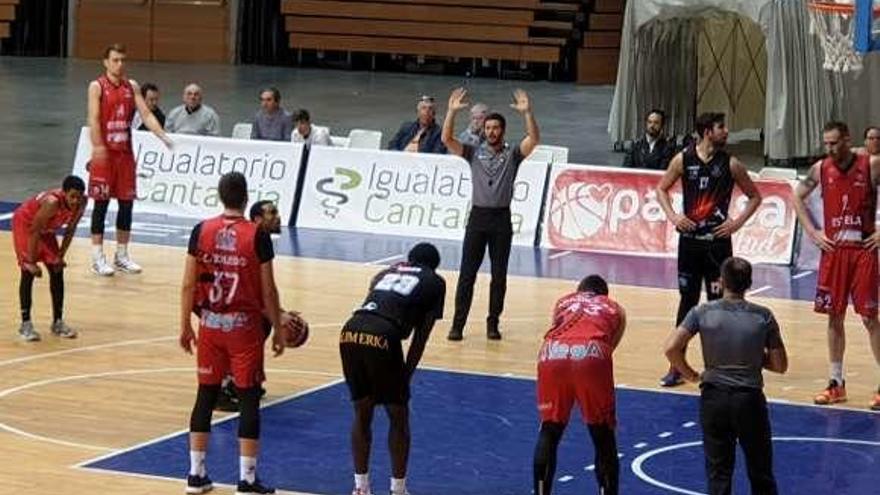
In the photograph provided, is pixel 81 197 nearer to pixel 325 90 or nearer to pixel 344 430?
pixel 344 430

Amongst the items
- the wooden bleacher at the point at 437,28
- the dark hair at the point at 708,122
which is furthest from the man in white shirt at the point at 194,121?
the wooden bleacher at the point at 437,28

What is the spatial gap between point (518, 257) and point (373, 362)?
1038 centimetres

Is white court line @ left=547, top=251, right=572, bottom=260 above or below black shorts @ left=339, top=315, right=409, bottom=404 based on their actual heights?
below

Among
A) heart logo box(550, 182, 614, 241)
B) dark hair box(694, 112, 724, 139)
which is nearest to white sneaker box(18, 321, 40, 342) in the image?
dark hair box(694, 112, 724, 139)

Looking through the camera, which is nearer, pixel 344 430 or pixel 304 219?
pixel 344 430

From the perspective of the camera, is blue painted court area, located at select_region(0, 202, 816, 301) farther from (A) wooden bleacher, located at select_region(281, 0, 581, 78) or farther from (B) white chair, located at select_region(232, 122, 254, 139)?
(A) wooden bleacher, located at select_region(281, 0, 581, 78)

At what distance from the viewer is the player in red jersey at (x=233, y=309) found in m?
12.3

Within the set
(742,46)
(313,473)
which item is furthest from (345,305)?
(742,46)

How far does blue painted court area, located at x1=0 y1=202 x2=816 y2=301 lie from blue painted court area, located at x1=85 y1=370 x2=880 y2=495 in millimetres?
5331

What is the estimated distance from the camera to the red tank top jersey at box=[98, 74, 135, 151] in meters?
19.7

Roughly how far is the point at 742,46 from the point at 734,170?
16.2m

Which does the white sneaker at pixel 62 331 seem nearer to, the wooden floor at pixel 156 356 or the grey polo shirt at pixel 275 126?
the wooden floor at pixel 156 356

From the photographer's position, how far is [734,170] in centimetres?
1569

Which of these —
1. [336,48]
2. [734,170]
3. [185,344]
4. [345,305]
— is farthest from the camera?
[336,48]
